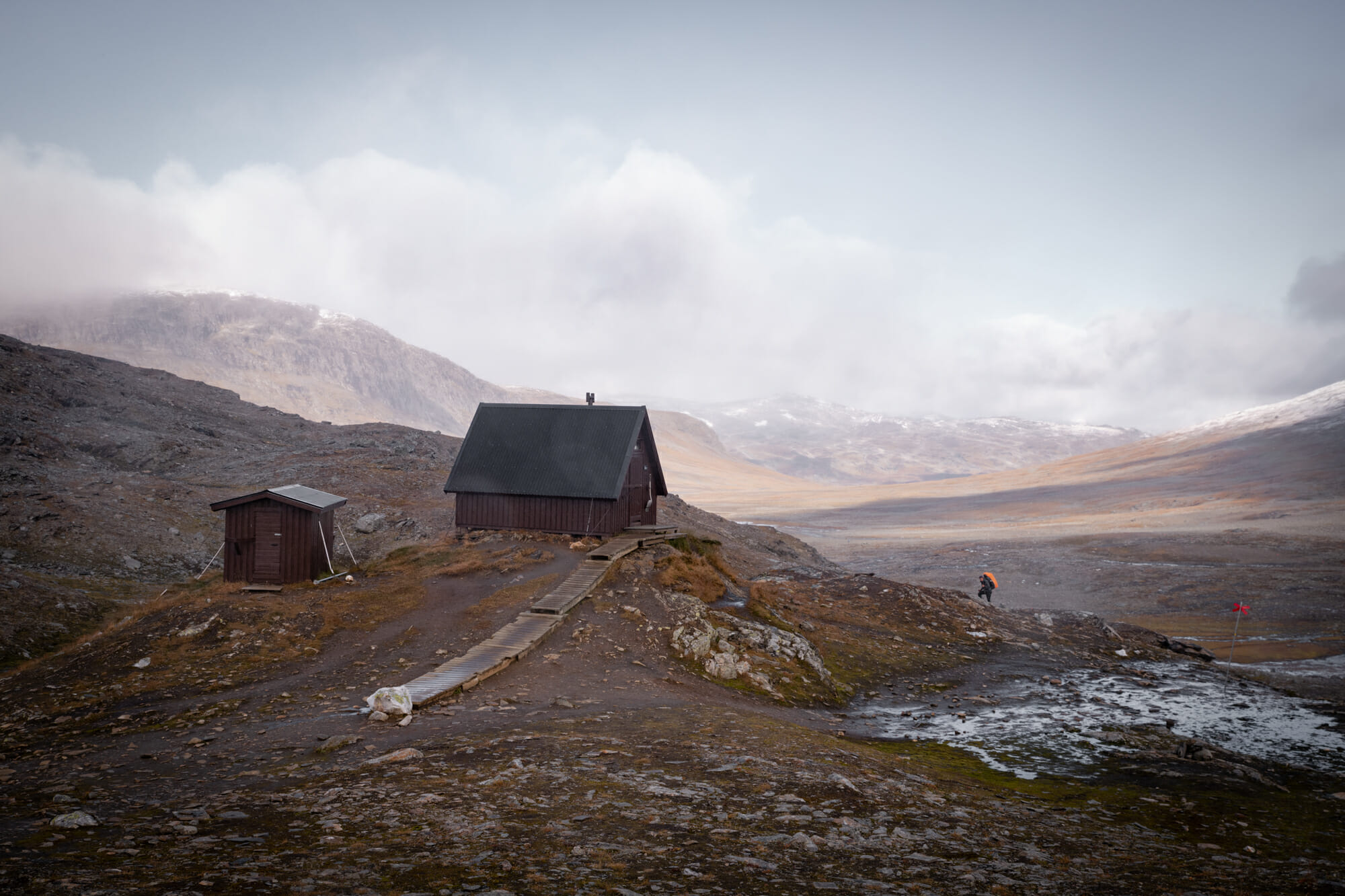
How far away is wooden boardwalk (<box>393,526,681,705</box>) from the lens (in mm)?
17891

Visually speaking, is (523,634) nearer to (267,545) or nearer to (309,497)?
(267,545)

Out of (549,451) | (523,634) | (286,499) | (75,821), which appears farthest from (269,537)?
(75,821)

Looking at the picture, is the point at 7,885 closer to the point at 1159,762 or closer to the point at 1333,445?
the point at 1159,762

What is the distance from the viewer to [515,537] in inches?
1345

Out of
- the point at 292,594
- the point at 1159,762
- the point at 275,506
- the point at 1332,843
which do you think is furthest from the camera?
the point at 275,506

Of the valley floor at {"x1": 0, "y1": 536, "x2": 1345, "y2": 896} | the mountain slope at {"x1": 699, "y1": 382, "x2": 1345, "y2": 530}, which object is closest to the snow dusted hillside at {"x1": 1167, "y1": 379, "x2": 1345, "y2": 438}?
the mountain slope at {"x1": 699, "y1": 382, "x2": 1345, "y2": 530}

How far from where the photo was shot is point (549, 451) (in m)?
35.7

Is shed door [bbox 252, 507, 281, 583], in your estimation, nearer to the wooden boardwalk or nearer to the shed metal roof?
the shed metal roof

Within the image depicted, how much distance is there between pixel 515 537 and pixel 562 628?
11.8 m

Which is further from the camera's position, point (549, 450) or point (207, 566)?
point (549, 450)

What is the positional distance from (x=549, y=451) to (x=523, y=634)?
48.5 feet

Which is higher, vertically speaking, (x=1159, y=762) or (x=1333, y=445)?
(x=1333, y=445)

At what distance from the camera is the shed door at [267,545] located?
97.7 ft

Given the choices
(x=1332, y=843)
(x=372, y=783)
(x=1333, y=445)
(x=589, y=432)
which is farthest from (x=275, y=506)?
(x=1333, y=445)
